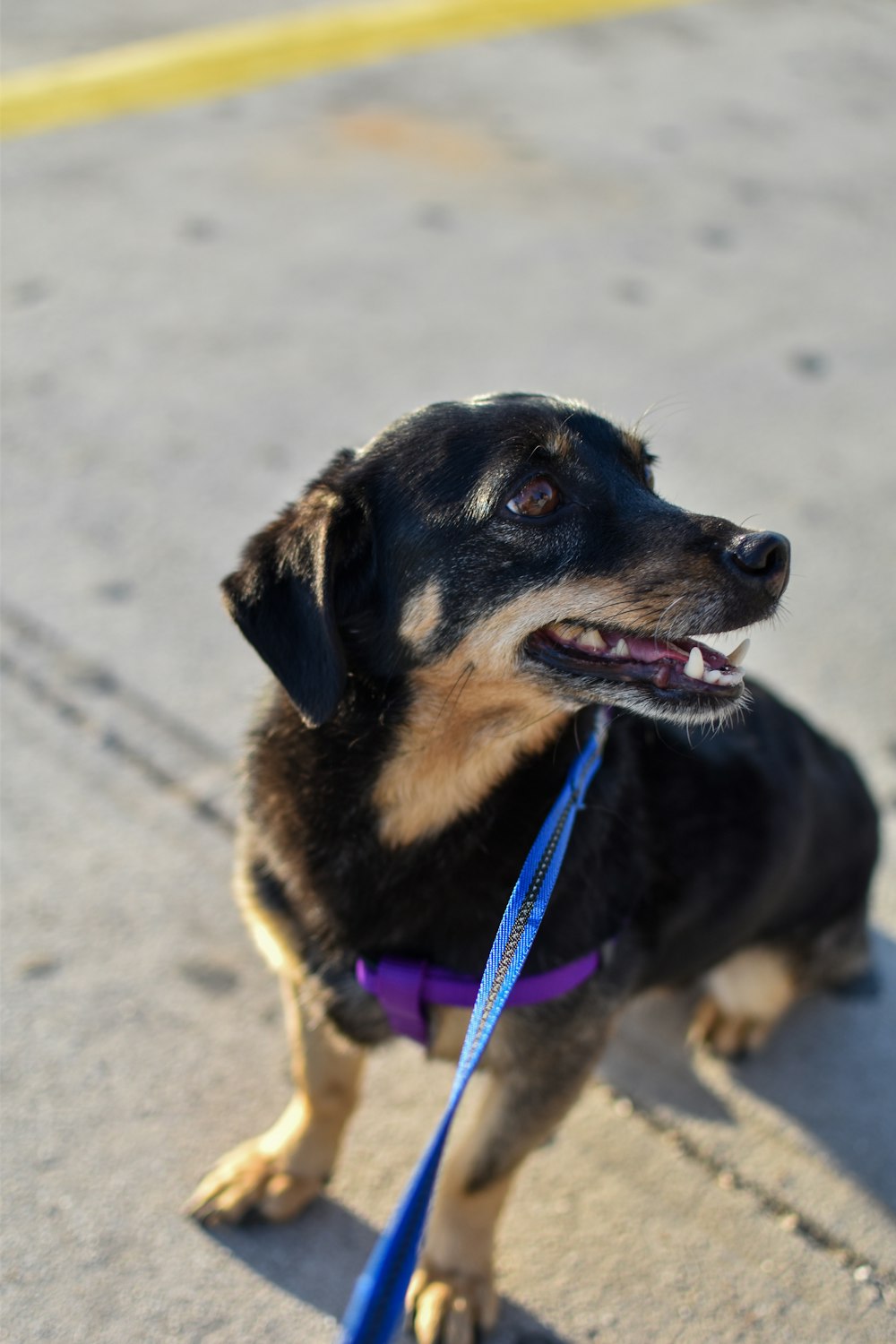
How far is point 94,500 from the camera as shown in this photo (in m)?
4.54

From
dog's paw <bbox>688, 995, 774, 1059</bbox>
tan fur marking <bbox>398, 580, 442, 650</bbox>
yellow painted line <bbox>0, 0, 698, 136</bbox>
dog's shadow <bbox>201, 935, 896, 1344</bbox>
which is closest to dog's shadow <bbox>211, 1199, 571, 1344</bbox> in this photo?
dog's shadow <bbox>201, 935, 896, 1344</bbox>

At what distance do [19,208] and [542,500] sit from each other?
4897mm

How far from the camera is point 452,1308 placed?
2512 mm

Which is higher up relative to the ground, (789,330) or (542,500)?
(542,500)

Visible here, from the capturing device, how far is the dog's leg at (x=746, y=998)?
3.09m

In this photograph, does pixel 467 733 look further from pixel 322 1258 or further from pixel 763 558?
pixel 322 1258

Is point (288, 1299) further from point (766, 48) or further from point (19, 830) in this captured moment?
point (766, 48)

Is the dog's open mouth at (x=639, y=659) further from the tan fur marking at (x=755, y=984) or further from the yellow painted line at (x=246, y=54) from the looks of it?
the yellow painted line at (x=246, y=54)

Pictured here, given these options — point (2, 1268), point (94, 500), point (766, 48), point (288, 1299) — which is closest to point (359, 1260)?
point (288, 1299)

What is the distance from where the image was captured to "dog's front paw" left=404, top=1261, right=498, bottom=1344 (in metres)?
2.50

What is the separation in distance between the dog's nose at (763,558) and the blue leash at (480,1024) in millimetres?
424

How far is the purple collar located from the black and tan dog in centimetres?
2

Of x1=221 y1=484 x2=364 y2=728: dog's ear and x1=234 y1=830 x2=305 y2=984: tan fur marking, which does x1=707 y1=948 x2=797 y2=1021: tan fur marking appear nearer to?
x1=234 y1=830 x2=305 y2=984: tan fur marking

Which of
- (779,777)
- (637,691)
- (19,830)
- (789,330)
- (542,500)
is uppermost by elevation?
(542,500)
